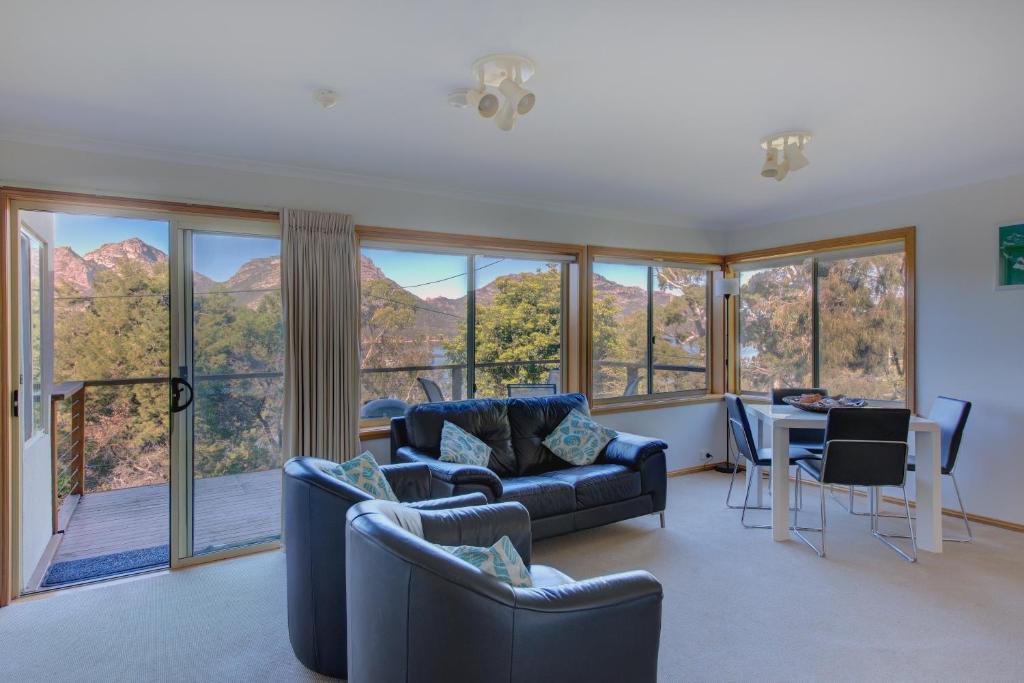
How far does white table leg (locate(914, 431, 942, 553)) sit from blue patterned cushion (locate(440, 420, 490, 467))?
2799 mm

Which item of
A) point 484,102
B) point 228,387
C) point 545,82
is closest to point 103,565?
point 228,387

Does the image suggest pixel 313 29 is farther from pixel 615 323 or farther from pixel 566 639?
pixel 615 323

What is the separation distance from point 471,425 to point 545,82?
235 centimetres

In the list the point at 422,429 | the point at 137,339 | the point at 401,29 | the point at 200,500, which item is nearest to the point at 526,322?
the point at 422,429

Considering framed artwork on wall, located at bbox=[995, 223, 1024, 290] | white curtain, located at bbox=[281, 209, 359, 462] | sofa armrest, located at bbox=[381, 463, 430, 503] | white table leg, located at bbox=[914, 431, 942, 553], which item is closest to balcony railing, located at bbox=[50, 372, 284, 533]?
white curtain, located at bbox=[281, 209, 359, 462]

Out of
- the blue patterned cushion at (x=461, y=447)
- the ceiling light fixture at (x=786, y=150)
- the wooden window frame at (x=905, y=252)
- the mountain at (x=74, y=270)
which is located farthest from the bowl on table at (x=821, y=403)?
the mountain at (x=74, y=270)

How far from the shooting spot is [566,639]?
4.71 ft

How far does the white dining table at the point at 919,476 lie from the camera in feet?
11.6

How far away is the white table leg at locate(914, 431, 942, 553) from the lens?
3.53 m

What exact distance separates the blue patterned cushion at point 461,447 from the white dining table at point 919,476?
196 cm

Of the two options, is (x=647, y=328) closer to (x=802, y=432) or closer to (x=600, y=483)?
(x=802, y=432)

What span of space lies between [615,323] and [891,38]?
342 centimetres

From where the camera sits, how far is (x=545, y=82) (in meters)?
2.46

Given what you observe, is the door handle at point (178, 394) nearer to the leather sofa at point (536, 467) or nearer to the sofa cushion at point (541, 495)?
the leather sofa at point (536, 467)
